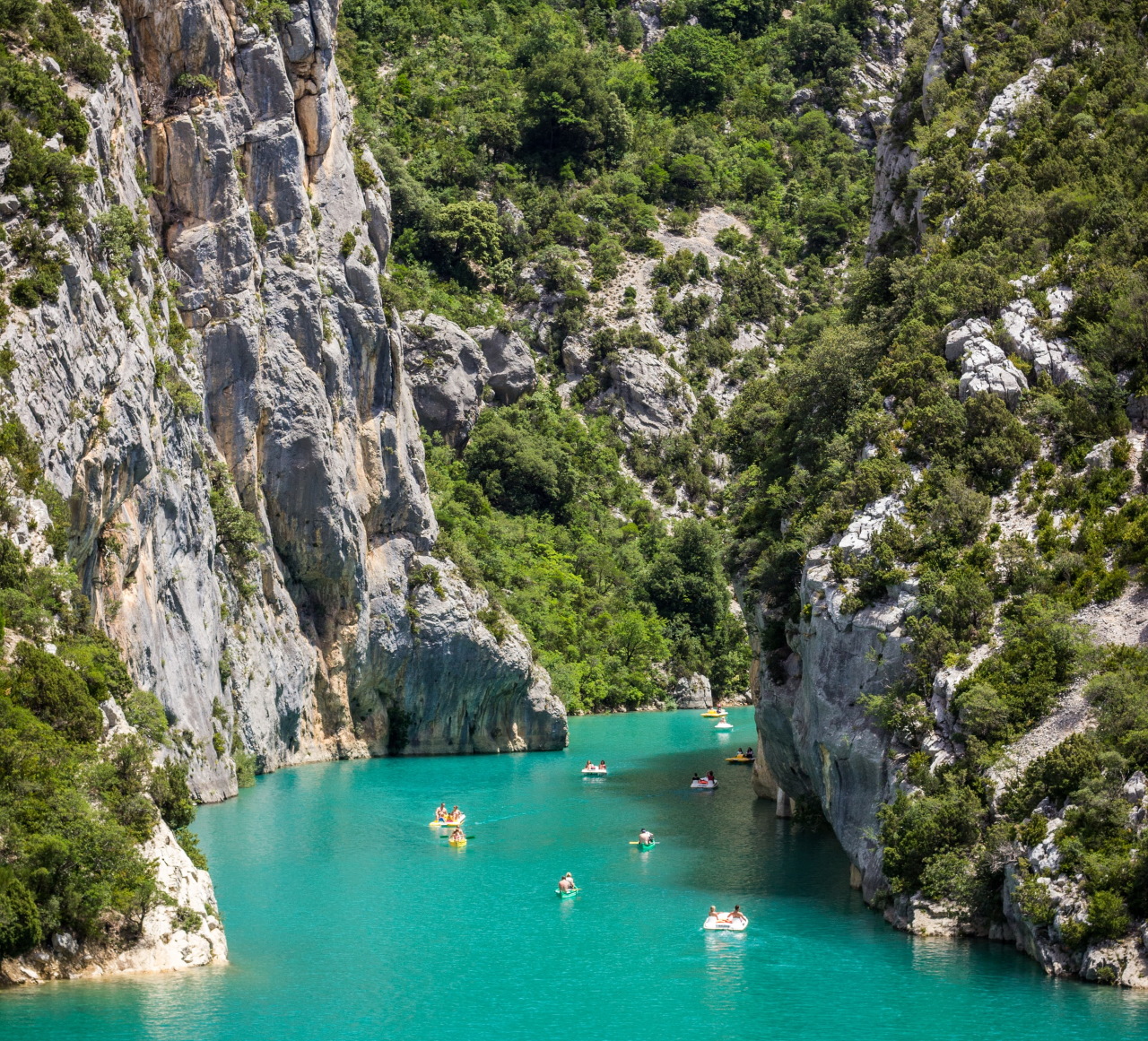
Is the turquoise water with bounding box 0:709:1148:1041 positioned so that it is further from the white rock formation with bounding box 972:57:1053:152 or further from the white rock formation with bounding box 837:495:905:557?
the white rock formation with bounding box 972:57:1053:152

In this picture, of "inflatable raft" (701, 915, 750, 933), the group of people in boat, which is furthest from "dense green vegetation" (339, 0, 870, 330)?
"inflatable raft" (701, 915, 750, 933)

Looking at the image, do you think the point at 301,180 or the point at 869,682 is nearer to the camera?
the point at 869,682

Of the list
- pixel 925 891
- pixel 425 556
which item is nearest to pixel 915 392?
pixel 925 891

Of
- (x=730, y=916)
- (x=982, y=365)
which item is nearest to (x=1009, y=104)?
(x=982, y=365)

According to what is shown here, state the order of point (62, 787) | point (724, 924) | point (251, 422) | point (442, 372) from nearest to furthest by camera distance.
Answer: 1. point (62, 787)
2. point (724, 924)
3. point (251, 422)
4. point (442, 372)

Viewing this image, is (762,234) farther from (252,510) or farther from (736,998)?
(736,998)

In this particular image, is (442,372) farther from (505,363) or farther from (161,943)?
(161,943)
